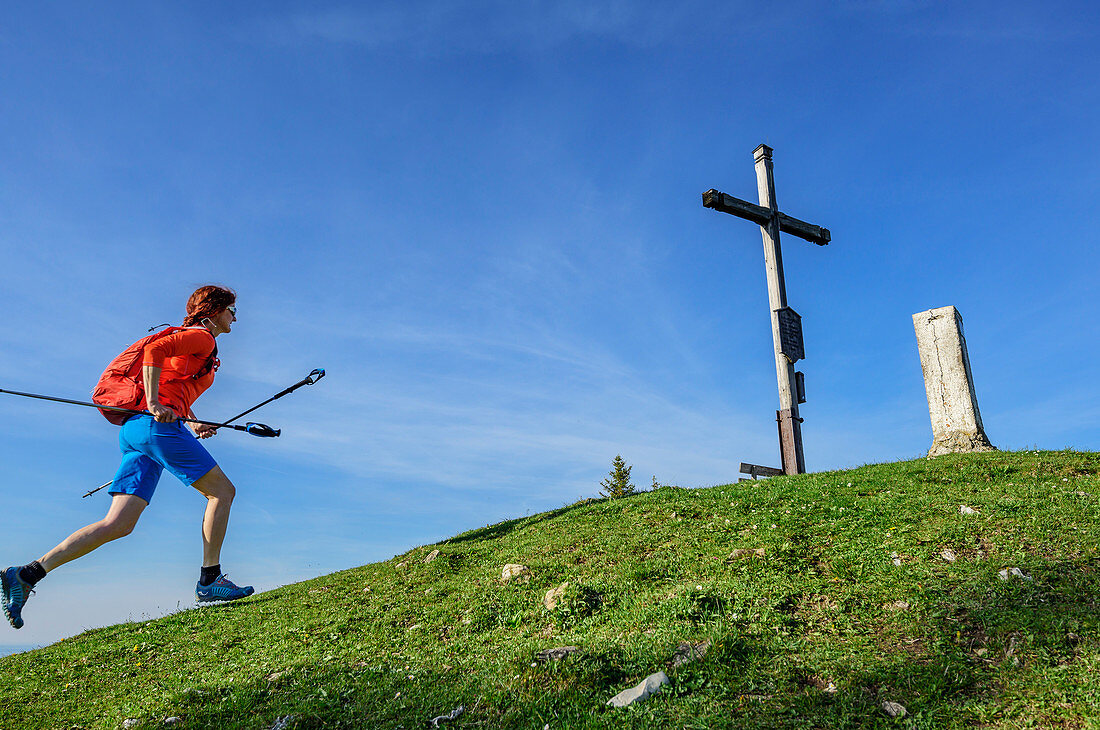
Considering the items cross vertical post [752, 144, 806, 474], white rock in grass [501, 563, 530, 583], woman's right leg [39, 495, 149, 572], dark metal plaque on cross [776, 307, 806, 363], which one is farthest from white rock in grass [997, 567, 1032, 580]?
woman's right leg [39, 495, 149, 572]

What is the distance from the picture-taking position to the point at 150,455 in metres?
8.70

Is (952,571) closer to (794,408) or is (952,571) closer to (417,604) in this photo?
(417,604)

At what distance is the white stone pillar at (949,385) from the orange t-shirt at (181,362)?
13.4 meters

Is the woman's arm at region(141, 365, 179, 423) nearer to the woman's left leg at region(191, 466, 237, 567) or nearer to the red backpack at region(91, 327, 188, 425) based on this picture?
the red backpack at region(91, 327, 188, 425)

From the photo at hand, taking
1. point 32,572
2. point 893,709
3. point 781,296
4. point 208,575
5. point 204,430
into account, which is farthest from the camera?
point 781,296

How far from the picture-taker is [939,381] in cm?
1414

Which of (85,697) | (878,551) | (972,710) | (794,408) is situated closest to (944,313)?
(794,408)

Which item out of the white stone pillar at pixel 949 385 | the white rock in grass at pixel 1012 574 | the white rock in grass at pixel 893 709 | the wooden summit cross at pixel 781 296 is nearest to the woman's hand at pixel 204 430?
the white rock in grass at pixel 893 709

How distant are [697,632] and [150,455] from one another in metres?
7.08

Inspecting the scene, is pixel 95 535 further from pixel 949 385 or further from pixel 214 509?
pixel 949 385

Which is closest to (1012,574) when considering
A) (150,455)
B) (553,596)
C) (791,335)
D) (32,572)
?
(553,596)

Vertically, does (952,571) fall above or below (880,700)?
above

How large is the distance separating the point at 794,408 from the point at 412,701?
10.9 meters

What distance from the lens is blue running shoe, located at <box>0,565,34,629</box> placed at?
8.13m
